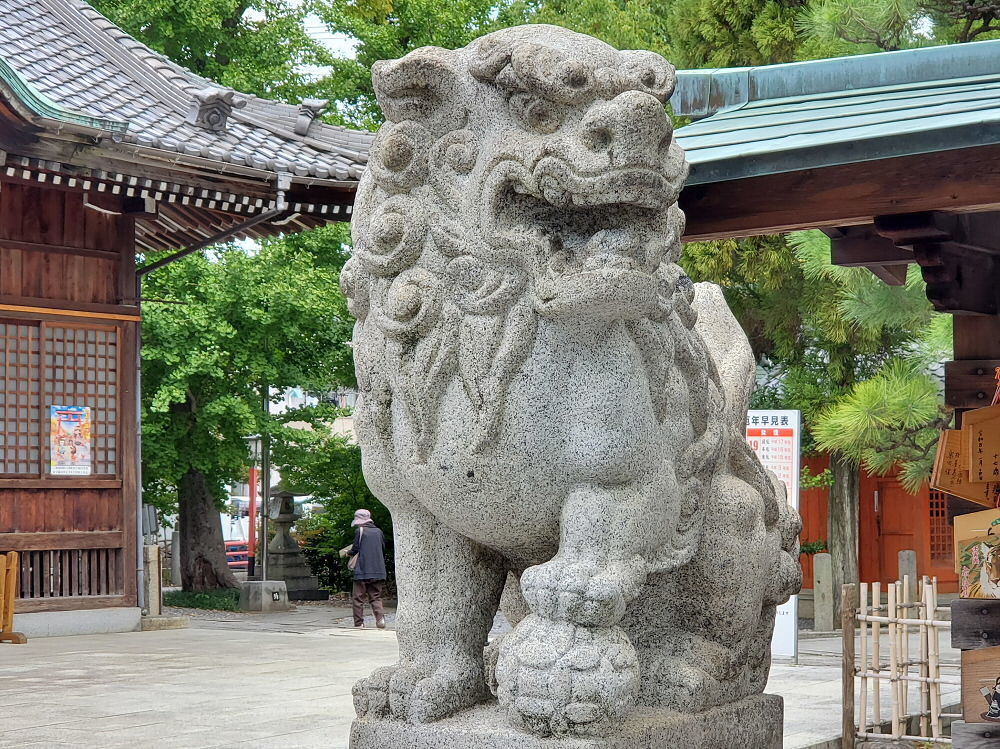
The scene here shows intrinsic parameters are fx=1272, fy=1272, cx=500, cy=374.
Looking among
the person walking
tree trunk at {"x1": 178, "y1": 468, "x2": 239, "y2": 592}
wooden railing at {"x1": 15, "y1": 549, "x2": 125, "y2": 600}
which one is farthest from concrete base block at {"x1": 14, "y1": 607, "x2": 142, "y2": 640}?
tree trunk at {"x1": 178, "y1": 468, "x2": 239, "y2": 592}

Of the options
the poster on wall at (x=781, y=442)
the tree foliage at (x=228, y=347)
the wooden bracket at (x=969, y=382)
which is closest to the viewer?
the wooden bracket at (x=969, y=382)

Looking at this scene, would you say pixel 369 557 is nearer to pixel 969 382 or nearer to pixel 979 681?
pixel 969 382

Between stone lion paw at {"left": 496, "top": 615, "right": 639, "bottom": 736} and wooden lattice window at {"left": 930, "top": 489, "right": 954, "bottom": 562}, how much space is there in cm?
1707

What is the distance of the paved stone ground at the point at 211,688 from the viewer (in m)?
6.15

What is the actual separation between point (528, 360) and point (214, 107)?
911 cm

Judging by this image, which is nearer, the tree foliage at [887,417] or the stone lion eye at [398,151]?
the stone lion eye at [398,151]

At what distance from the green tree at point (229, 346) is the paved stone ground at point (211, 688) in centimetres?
323

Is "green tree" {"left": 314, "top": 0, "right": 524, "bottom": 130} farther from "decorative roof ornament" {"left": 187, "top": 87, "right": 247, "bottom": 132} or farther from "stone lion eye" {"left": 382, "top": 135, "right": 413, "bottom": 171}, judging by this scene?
"stone lion eye" {"left": 382, "top": 135, "right": 413, "bottom": 171}

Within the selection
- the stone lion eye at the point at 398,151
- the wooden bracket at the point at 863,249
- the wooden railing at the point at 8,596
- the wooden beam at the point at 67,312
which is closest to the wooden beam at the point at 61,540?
the wooden railing at the point at 8,596

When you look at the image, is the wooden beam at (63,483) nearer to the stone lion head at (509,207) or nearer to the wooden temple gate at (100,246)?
the wooden temple gate at (100,246)

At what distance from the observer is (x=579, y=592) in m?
2.89

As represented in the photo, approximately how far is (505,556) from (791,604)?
6.82m

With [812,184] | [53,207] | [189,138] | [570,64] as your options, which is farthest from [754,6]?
[570,64]

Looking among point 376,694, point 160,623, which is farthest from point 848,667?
point 160,623
